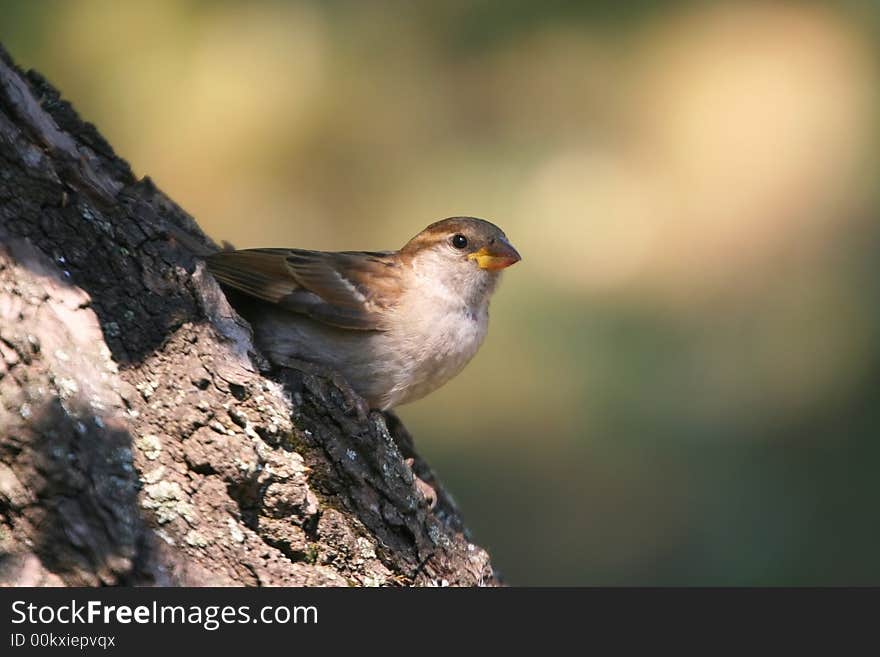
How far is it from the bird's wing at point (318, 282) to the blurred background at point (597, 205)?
213cm

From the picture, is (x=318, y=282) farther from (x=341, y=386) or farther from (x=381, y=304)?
(x=341, y=386)

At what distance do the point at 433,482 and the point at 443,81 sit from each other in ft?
14.7

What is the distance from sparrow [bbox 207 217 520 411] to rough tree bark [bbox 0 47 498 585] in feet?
1.32

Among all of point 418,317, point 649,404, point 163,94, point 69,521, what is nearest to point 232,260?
point 418,317

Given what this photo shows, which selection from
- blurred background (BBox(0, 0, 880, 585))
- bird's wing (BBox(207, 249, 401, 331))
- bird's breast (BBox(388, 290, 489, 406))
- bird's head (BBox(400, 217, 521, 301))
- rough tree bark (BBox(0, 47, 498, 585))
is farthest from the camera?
blurred background (BBox(0, 0, 880, 585))

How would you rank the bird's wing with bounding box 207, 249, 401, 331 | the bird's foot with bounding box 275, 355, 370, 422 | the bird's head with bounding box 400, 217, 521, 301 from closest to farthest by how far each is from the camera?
the bird's foot with bounding box 275, 355, 370, 422
the bird's wing with bounding box 207, 249, 401, 331
the bird's head with bounding box 400, 217, 521, 301

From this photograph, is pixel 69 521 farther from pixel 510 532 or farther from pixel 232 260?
pixel 510 532

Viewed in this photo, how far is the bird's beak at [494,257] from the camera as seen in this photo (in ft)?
11.9

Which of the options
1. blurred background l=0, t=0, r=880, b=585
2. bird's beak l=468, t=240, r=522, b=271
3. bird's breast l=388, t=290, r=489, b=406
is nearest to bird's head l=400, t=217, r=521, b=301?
bird's beak l=468, t=240, r=522, b=271

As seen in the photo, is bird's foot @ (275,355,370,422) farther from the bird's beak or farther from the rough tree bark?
the bird's beak

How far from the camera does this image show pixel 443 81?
7.31 m

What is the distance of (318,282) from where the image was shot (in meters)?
3.28

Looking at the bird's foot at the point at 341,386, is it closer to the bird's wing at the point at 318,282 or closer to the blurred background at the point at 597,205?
the bird's wing at the point at 318,282

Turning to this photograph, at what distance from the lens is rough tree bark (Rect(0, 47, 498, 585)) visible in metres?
2.09
